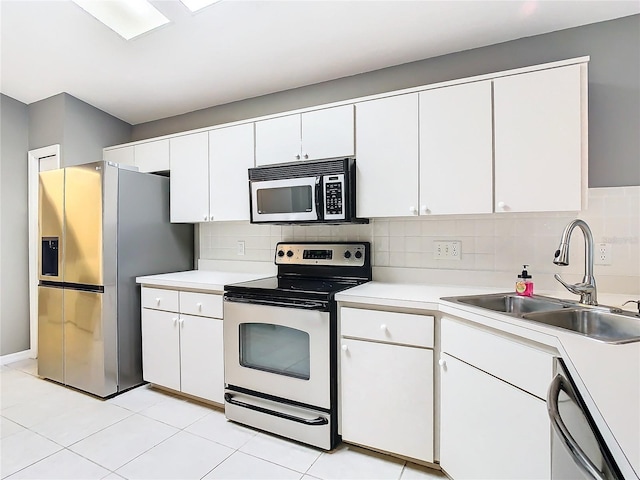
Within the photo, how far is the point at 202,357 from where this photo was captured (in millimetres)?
2387

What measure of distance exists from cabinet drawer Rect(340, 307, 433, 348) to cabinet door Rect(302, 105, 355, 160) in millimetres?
971

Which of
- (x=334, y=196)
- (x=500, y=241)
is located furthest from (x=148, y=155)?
(x=500, y=241)

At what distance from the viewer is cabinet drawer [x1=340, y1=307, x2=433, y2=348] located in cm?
171

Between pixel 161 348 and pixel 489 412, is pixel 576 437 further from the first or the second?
pixel 161 348

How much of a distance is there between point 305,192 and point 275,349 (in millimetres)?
961

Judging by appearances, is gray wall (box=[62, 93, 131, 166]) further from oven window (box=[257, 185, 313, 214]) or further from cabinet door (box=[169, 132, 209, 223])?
oven window (box=[257, 185, 313, 214])

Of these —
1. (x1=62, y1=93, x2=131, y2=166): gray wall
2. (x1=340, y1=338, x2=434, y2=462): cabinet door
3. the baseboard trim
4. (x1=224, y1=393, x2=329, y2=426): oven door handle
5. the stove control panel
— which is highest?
(x1=62, y1=93, x2=131, y2=166): gray wall

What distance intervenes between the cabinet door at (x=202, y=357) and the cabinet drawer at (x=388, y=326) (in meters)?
0.93

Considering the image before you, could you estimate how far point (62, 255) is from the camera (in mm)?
2758

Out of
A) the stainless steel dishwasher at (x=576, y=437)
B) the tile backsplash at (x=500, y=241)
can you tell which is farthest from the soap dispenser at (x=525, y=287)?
the stainless steel dishwasher at (x=576, y=437)

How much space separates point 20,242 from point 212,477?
10.3 ft

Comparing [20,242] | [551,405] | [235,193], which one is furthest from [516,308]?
[20,242]

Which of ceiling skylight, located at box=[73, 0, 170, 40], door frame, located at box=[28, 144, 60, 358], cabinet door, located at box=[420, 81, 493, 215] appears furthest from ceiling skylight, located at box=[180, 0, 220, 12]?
door frame, located at box=[28, 144, 60, 358]

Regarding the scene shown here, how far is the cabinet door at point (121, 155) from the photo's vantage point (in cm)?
312
